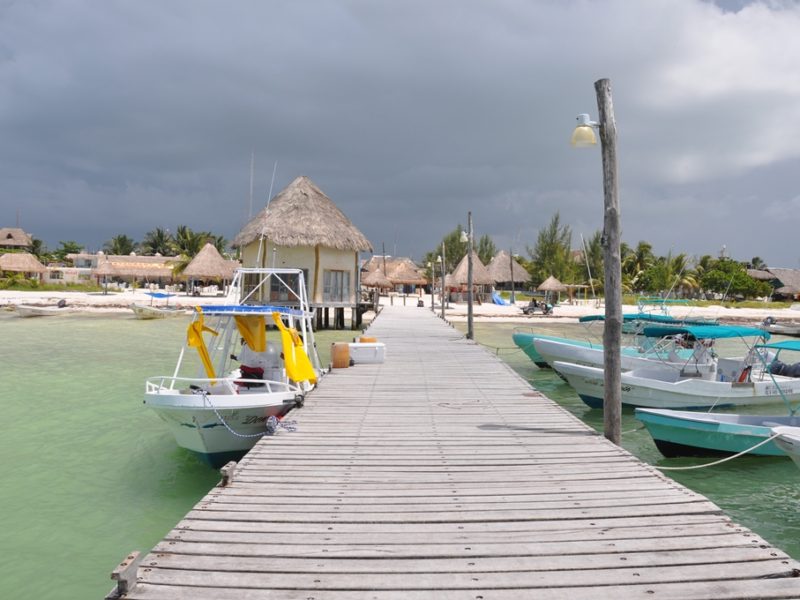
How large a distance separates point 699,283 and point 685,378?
63.1 meters

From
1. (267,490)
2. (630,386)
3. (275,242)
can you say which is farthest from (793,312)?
(267,490)

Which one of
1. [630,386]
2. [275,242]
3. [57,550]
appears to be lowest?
[57,550]

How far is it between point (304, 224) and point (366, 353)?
18659 mm

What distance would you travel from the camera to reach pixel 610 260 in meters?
7.71

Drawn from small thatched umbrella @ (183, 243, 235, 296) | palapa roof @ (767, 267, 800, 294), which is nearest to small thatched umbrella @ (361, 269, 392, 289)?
small thatched umbrella @ (183, 243, 235, 296)

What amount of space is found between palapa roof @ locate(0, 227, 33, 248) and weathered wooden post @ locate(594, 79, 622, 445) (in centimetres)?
9719

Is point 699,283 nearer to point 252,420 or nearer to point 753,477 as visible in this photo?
point 753,477

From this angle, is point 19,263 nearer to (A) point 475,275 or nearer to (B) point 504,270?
(A) point 475,275

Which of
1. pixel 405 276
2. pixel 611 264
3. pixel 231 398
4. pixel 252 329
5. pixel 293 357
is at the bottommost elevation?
pixel 231 398

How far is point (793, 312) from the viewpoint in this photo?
52.2 m

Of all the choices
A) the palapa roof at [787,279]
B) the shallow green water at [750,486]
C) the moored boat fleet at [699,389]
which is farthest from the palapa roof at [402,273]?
the shallow green water at [750,486]

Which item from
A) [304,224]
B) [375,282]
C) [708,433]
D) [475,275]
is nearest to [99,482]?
[708,433]

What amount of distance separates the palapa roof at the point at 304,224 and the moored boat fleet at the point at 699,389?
16512mm

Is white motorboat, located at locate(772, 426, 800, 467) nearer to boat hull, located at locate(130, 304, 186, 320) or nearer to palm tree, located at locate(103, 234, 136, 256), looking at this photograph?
boat hull, located at locate(130, 304, 186, 320)
